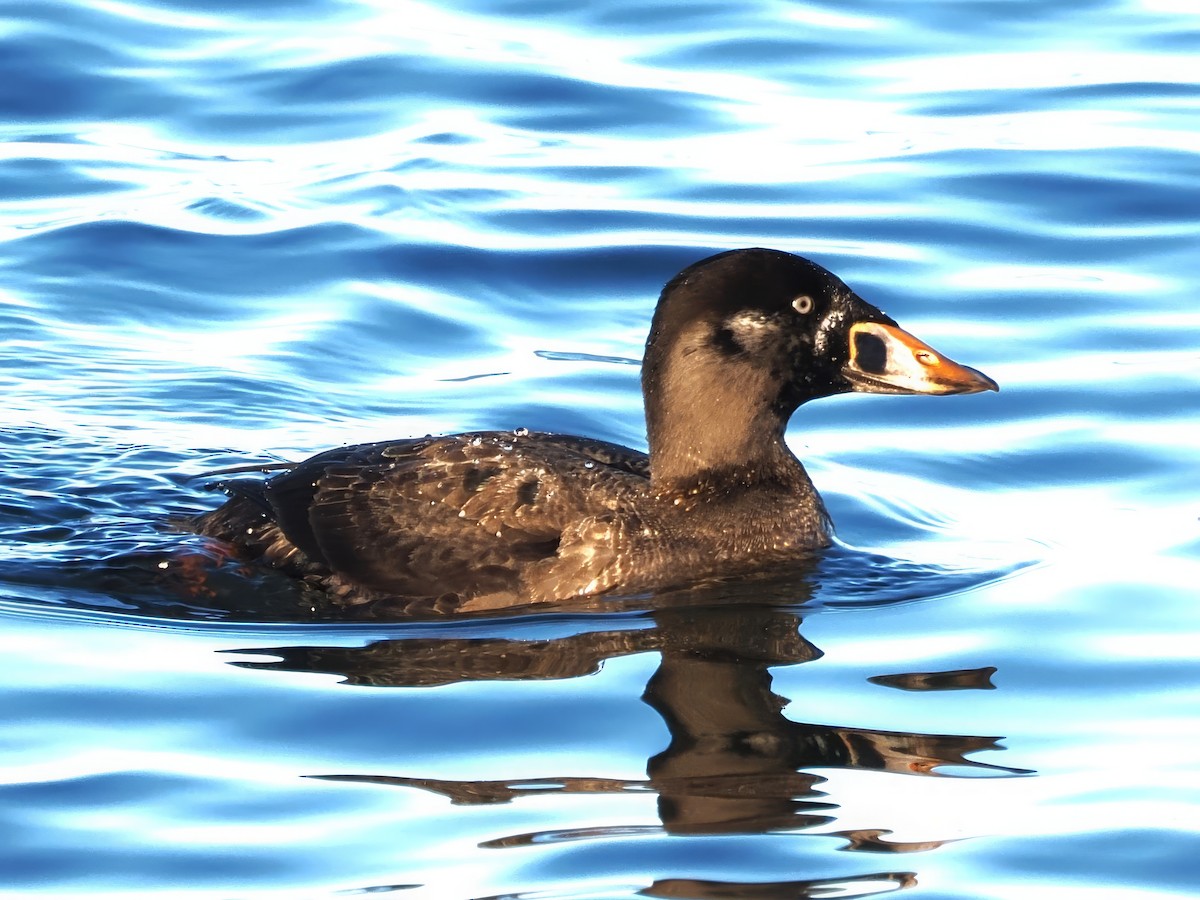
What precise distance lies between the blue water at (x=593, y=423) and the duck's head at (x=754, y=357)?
60 cm

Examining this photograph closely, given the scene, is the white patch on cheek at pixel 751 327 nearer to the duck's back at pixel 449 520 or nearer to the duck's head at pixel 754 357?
the duck's head at pixel 754 357

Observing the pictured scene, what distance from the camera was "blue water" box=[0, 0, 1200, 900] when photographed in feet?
17.5

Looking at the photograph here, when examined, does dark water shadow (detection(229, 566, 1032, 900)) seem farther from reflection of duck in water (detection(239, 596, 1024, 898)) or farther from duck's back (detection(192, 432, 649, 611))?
duck's back (detection(192, 432, 649, 611))

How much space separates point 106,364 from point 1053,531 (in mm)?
4251

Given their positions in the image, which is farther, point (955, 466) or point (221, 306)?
point (221, 306)

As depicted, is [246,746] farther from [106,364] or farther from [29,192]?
[29,192]

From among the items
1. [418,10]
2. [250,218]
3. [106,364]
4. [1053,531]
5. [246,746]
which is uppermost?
[418,10]

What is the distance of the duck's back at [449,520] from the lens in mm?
7000

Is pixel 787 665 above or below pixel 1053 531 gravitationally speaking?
below

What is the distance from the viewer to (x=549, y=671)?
6379mm

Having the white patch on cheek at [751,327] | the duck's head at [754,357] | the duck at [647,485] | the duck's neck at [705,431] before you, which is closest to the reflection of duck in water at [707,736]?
the duck at [647,485]

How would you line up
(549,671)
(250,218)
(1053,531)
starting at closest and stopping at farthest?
(549,671) < (1053,531) < (250,218)

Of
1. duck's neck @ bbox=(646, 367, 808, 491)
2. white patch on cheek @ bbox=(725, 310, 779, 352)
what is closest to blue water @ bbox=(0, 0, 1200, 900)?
duck's neck @ bbox=(646, 367, 808, 491)

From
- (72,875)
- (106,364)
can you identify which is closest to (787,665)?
(72,875)
